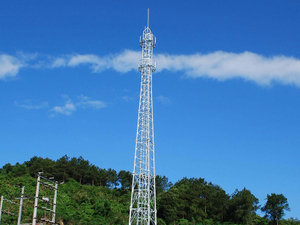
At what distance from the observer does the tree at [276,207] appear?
52.4 meters

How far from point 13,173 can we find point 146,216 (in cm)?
4296

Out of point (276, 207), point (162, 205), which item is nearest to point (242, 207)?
Result: point (276, 207)

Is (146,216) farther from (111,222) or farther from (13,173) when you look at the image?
(13,173)

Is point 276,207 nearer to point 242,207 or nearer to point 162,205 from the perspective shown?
point 242,207

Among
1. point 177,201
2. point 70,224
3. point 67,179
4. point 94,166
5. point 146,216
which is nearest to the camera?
point 146,216

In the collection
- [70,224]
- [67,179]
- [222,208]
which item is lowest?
[70,224]

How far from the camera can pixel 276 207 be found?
52.6 meters

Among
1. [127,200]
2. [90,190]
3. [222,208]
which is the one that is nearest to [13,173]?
[90,190]

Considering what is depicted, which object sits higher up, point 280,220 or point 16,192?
point 16,192

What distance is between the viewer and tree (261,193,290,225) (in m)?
52.4

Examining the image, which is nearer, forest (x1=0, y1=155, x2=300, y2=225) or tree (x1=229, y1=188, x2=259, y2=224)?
forest (x1=0, y1=155, x2=300, y2=225)

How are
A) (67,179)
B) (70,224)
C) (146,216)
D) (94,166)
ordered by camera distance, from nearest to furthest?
(146,216), (70,224), (67,179), (94,166)

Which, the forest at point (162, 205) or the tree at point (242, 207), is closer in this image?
the forest at point (162, 205)

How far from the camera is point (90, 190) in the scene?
208 feet
